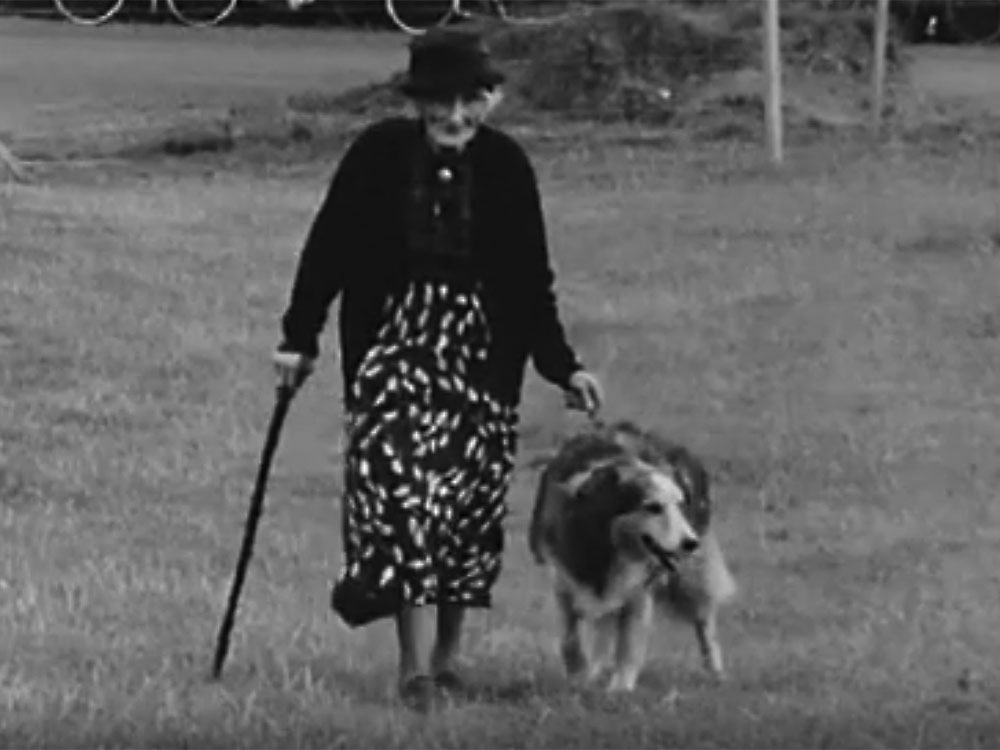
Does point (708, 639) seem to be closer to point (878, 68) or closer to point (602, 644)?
point (602, 644)

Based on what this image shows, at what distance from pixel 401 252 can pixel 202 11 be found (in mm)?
30710

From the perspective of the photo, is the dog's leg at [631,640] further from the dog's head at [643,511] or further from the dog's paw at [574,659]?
the dog's head at [643,511]

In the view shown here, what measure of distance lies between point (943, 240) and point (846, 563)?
26.3 feet

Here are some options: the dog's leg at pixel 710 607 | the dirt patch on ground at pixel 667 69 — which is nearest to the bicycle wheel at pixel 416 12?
the dirt patch on ground at pixel 667 69

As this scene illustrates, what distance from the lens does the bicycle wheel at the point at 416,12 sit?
35594mm

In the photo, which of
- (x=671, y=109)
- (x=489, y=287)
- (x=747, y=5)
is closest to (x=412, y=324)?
(x=489, y=287)

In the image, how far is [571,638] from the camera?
7543mm

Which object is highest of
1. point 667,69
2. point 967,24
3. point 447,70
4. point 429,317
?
point 447,70

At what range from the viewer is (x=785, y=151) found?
22.5m

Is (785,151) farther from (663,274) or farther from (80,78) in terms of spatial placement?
(80,78)

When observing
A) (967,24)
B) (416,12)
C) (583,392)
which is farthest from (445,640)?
(416,12)

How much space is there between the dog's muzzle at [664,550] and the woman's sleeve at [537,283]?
45 cm

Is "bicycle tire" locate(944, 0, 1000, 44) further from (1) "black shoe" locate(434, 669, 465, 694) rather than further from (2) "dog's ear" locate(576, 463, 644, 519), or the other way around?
(1) "black shoe" locate(434, 669, 465, 694)

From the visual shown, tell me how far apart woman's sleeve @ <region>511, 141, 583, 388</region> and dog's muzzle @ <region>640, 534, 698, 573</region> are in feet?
1.46
